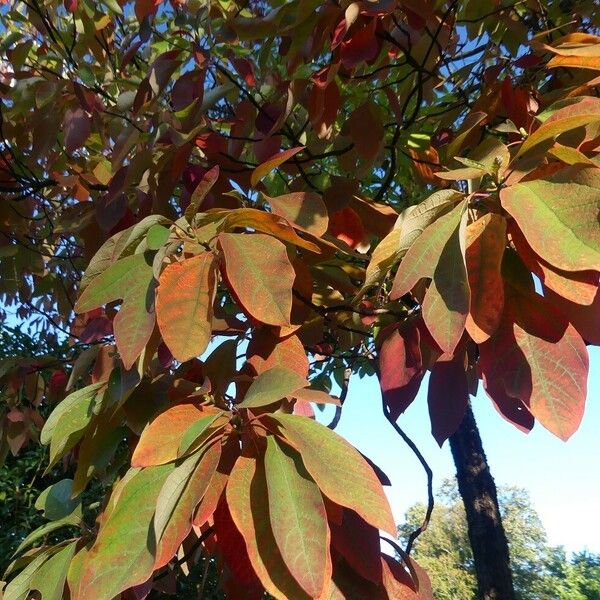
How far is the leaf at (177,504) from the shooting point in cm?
56

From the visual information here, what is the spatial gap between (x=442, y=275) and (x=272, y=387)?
0.59ft

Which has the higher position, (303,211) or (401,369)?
(303,211)

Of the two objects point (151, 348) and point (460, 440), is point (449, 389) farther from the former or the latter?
point (460, 440)

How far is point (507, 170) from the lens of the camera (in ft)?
2.15

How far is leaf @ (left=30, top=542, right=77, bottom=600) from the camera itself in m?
0.80

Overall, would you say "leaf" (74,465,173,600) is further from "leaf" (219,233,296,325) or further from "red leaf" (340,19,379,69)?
"red leaf" (340,19,379,69)

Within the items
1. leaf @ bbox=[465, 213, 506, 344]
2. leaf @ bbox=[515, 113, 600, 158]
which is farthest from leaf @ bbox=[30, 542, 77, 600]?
leaf @ bbox=[515, 113, 600, 158]

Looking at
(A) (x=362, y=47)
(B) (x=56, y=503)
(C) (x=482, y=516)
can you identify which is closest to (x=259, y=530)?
(B) (x=56, y=503)

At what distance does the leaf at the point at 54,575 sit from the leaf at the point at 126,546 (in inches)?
10.4

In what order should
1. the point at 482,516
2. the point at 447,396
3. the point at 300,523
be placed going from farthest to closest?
the point at 482,516, the point at 447,396, the point at 300,523

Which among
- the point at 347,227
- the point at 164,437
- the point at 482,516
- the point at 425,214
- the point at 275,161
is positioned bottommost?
the point at 164,437

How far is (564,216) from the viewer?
561 millimetres

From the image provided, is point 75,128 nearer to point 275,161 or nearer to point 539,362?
point 275,161

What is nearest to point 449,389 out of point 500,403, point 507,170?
point 500,403
